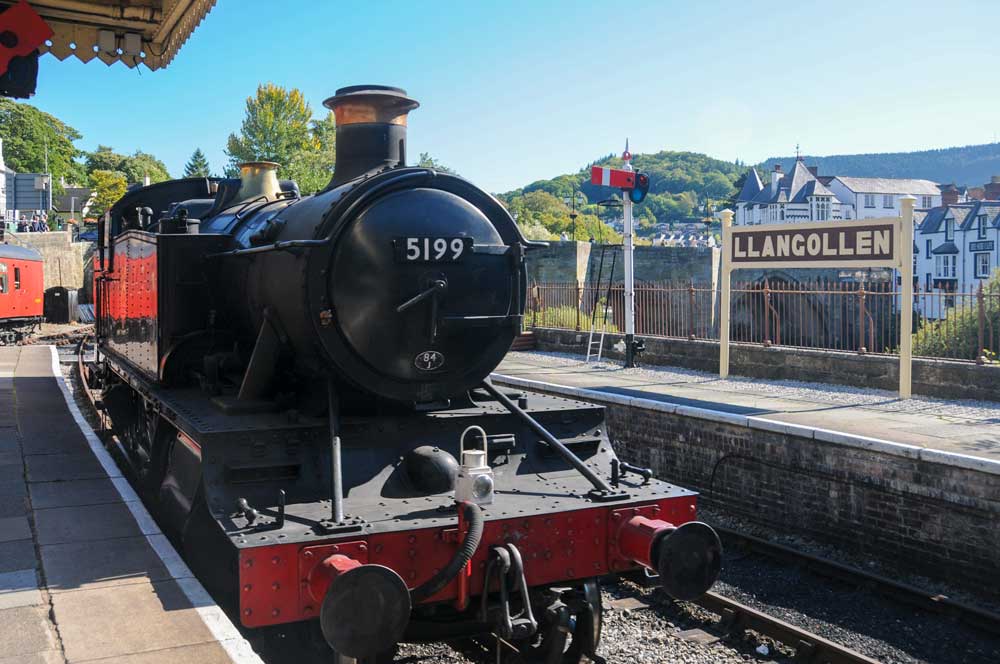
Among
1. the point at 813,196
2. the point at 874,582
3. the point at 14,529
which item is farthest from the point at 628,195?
the point at 813,196

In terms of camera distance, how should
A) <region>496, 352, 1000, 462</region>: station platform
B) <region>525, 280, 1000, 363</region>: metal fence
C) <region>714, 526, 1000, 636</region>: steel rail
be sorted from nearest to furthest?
1. <region>714, 526, 1000, 636</region>: steel rail
2. <region>496, 352, 1000, 462</region>: station platform
3. <region>525, 280, 1000, 363</region>: metal fence

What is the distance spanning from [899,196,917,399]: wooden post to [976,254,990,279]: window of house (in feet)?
183

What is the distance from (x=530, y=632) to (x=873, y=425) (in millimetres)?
6209

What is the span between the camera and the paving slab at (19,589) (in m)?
4.60

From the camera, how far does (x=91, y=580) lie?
496 cm

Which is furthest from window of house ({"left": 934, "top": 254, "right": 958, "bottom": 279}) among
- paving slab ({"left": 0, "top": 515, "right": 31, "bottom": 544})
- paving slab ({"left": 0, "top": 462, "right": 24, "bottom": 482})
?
paving slab ({"left": 0, "top": 515, "right": 31, "bottom": 544})

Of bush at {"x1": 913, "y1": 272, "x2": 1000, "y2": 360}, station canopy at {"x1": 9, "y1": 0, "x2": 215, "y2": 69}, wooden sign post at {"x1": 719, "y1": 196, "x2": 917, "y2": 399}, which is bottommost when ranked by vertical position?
bush at {"x1": 913, "y1": 272, "x2": 1000, "y2": 360}

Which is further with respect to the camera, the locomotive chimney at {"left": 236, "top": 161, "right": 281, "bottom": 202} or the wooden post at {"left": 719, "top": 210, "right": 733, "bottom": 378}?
the wooden post at {"left": 719, "top": 210, "right": 733, "bottom": 378}

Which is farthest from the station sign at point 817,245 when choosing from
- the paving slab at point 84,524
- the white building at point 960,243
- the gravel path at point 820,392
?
the white building at point 960,243

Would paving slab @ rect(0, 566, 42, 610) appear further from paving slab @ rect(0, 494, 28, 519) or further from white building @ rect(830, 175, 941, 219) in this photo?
white building @ rect(830, 175, 941, 219)

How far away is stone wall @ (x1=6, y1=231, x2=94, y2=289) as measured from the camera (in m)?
41.1

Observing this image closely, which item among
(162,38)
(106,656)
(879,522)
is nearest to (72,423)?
(162,38)

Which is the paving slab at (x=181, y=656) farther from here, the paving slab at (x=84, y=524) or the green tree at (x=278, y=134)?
the green tree at (x=278, y=134)

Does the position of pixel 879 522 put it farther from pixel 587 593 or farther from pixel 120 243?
pixel 120 243
